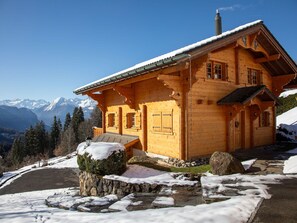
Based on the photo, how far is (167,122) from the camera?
37.1 feet

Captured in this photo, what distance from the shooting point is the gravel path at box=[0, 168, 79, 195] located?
13383 millimetres

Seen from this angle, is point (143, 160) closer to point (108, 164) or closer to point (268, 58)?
point (108, 164)

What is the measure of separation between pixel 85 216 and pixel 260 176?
5496 mm

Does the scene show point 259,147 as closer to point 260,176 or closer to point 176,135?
point 176,135

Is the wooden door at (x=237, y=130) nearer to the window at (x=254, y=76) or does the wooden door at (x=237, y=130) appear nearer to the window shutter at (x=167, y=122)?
the window at (x=254, y=76)

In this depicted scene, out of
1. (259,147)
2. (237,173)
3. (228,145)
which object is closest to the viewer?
(237,173)

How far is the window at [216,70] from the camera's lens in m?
11.7

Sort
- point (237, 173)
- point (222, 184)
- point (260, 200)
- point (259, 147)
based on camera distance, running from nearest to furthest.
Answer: point (260, 200)
point (222, 184)
point (237, 173)
point (259, 147)

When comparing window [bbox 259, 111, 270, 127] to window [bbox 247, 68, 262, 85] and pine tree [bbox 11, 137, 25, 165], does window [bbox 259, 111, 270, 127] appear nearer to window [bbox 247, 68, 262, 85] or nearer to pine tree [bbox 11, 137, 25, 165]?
window [bbox 247, 68, 262, 85]

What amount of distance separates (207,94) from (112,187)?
6.52m

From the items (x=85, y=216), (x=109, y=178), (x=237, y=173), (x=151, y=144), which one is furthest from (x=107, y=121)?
(x=85, y=216)

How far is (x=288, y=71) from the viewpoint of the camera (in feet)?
47.8

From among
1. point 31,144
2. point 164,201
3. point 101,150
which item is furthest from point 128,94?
point 31,144

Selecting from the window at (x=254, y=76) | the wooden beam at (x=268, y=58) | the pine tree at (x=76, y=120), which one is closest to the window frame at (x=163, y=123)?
the window at (x=254, y=76)
